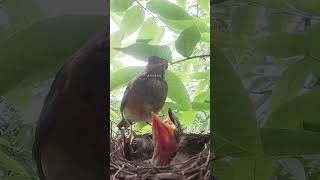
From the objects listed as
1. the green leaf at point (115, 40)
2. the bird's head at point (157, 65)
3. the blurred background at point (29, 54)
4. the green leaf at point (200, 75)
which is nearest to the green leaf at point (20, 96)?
the blurred background at point (29, 54)

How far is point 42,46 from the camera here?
0.98m

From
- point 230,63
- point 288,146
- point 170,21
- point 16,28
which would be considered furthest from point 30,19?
point 288,146

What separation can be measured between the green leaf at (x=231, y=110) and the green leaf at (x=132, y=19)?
0.25m

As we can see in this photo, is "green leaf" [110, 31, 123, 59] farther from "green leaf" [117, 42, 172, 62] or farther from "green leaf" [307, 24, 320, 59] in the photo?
"green leaf" [307, 24, 320, 59]

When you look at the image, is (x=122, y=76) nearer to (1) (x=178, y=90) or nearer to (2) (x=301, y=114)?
(1) (x=178, y=90)

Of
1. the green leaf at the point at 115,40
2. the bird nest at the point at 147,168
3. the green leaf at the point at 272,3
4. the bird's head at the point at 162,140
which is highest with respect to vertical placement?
the green leaf at the point at 272,3

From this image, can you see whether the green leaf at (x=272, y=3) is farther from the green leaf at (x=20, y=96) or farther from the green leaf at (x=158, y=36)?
the green leaf at (x=20, y=96)

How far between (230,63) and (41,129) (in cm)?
54

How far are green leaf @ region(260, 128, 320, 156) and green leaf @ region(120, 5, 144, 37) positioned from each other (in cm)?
51

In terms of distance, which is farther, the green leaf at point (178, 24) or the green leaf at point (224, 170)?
the green leaf at point (178, 24)

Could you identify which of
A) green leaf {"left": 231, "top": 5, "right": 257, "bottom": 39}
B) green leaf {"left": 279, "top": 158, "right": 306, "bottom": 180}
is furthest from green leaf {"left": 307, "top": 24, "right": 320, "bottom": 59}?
green leaf {"left": 279, "top": 158, "right": 306, "bottom": 180}

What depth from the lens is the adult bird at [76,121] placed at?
1125 mm

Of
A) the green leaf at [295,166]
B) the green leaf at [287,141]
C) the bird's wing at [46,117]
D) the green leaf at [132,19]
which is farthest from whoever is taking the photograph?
the green leaf at [132,19]

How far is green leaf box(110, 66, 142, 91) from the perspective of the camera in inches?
49.5
